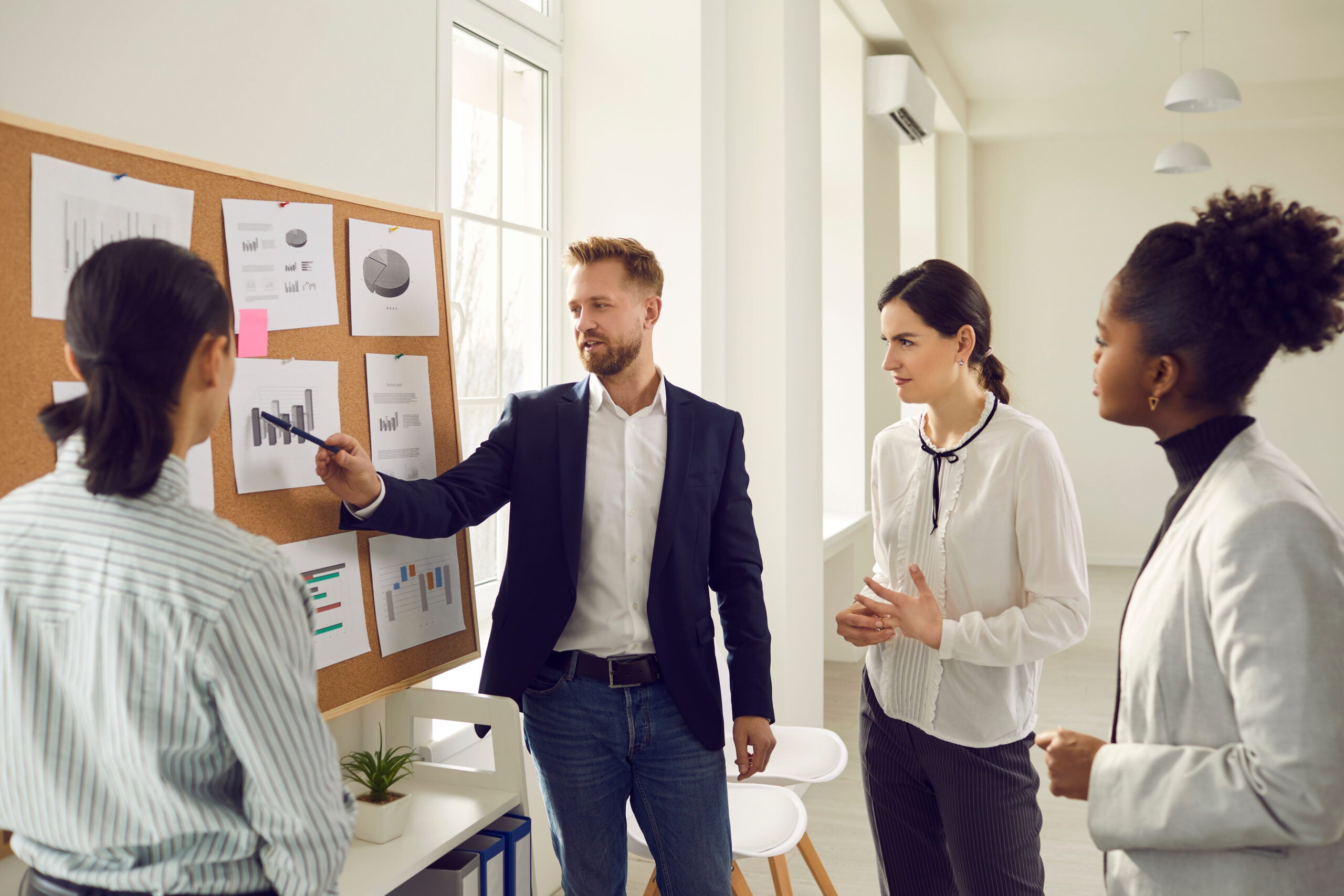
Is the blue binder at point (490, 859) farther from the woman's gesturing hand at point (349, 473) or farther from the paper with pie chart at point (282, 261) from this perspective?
the paper with pie chart at point (282, 261)

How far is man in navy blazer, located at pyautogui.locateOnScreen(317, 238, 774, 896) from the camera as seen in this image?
1.77m

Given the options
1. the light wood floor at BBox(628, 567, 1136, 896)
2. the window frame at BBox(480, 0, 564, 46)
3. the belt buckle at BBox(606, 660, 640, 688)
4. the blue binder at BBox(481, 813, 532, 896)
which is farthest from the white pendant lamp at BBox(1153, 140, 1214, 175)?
the blue binder at BBox(481, 813, 532, 896)

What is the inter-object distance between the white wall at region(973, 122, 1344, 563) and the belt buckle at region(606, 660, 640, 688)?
6892 millimetres

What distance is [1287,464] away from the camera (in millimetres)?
1044

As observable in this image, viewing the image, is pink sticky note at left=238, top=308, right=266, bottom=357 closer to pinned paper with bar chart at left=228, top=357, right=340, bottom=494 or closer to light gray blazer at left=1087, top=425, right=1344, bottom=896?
pinned paper with bar chart at left=228, top=357, right=340, bottom=494

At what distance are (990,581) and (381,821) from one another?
1095mm

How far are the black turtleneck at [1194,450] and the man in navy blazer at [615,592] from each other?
0.86 metres

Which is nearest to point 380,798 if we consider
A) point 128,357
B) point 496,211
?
point 128,357

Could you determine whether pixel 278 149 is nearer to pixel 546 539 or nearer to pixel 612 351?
pixel 612 351

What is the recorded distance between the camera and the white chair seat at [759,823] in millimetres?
1991

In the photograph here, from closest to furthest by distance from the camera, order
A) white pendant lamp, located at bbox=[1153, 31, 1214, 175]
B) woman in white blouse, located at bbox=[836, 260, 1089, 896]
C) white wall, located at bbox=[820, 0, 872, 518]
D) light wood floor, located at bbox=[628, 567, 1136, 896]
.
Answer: woman in white blouse, located at bbox=[836, 260, 1089, 896]
light wood floor, located at bbox=[628, 567, 1136, 896]
white wall, located at bbox=[820, 0, 872, 518]
white pendant lamp, located at bbox=[1153, 31, 1214, 175]

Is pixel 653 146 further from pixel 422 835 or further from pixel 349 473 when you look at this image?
pixel 422 835

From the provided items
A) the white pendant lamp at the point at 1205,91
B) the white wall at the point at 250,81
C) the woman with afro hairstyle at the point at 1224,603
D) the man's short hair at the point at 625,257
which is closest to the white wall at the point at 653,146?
the white wall at the point at 250,81

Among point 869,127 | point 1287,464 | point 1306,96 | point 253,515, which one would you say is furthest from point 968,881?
point 1306,96
